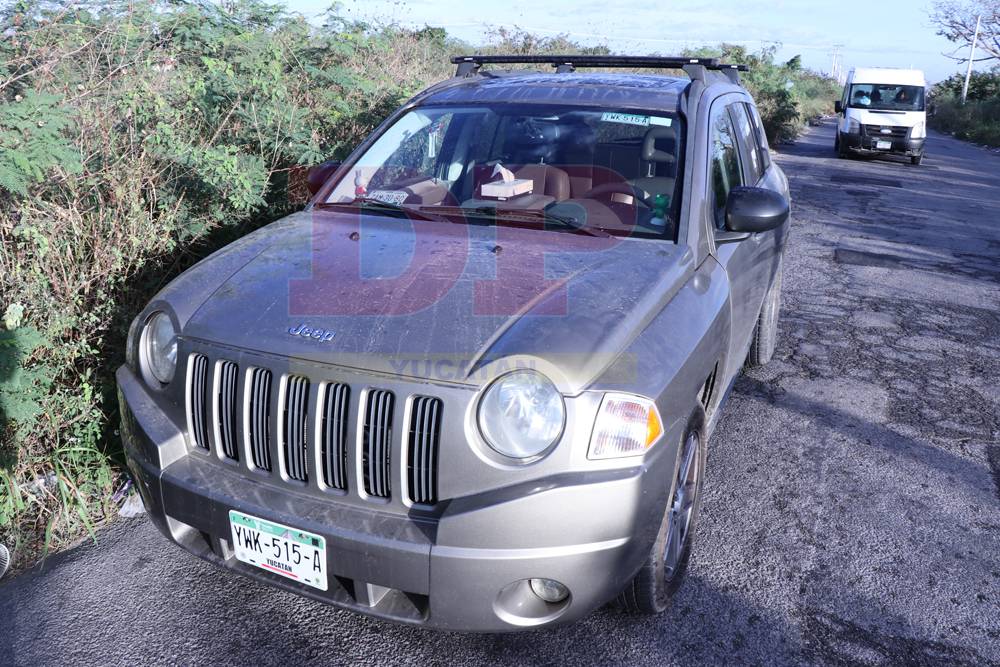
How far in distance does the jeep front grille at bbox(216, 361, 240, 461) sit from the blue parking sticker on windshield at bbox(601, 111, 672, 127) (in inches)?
80.8

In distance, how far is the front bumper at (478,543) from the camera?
2092 millimetres

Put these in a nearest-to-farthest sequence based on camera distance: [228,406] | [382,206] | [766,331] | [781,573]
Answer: [228,406] → [781,573] → [382,206] → [766,331]

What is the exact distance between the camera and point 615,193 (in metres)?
3.36

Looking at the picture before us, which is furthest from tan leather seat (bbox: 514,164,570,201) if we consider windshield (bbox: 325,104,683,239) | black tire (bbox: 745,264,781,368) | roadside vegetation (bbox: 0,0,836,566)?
roadside vegetation (bbox: 0,0,836,566)

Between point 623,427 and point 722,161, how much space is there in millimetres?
1918

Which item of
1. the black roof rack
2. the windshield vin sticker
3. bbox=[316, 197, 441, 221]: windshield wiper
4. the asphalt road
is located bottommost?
the asphalt road

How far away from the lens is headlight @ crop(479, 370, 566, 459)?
7.01 feet

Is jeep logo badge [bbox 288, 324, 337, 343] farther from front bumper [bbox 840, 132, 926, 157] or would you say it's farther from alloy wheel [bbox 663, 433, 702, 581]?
→ front bumper [bbox 840, 132, 926, 157]

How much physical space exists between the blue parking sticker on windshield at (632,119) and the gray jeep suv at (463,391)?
11 millimetres

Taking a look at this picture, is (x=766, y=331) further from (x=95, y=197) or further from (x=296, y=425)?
(x=95, y=197)

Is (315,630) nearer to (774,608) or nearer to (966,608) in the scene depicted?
(774,608)

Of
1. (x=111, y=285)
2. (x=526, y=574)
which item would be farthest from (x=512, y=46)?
(x=526, y=574)

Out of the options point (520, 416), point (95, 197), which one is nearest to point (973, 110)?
point (95, 197)

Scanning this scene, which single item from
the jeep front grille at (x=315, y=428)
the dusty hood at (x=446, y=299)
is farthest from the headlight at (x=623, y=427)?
the jeep front grille at (x=315, y=428)
